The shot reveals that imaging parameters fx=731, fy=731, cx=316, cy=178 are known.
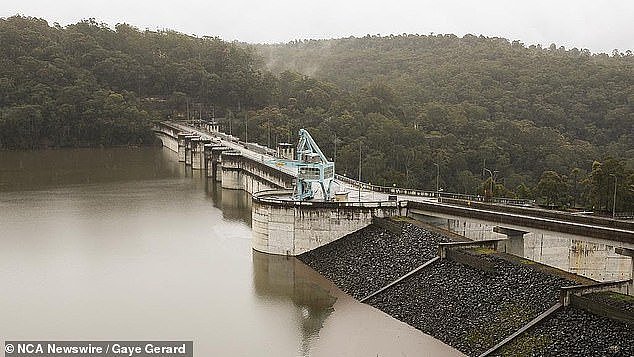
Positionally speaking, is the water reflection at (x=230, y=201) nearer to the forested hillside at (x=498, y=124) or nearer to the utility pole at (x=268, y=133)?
the forested hillside at (x=498, y=124)

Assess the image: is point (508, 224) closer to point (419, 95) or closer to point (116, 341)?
point (116, 341)

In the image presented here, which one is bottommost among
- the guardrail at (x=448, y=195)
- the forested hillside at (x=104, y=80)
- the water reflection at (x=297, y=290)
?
the water reflection at (x=297, y=290)

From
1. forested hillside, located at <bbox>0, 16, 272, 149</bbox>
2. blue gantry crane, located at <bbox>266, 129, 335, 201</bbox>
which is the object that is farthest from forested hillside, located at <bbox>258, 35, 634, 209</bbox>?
forested hillside, located at <bbox>0, 16, 272, 149</bbox>

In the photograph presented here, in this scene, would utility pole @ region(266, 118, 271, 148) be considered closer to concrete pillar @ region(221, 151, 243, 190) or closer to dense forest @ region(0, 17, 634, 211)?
dense forest @ region(0, 17, 634, 211)

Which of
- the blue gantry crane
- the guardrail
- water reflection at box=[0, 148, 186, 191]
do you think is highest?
the blue gantry crane

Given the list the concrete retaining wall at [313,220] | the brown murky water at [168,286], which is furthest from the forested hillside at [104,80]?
the concrete retaining wall at [313,220]

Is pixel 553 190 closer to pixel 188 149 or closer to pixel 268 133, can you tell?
pixel 268 133

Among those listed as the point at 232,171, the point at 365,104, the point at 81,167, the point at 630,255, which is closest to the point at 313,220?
the point at 630,255
